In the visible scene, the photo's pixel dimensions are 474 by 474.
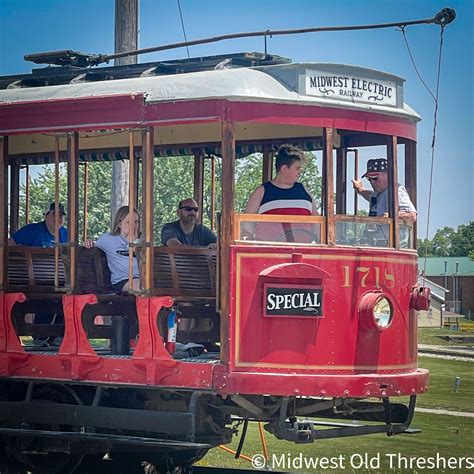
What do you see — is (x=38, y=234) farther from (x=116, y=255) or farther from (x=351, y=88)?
(x=351, y=88)

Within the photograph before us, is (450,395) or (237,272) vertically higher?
(237,272)

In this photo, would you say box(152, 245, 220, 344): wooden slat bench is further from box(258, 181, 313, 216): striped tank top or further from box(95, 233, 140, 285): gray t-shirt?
box(258, 181, 313, 216): striped tank top

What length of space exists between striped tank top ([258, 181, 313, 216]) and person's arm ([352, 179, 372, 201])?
2.62 ft

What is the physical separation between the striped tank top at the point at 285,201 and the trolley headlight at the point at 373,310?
2.78 ft

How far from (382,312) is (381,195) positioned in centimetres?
108

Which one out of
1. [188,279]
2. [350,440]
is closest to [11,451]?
[188,279]

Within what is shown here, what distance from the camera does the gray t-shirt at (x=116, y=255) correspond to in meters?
9.94

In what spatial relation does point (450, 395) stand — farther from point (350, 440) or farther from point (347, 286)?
point (347, 286)

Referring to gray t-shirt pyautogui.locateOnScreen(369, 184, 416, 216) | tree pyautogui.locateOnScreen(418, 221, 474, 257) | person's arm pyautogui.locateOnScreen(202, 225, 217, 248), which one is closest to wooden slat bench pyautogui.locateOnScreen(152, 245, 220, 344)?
person's arm pyautogui.locateOnScreen(202, 225, 217, 248)

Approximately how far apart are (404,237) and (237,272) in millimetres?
1663

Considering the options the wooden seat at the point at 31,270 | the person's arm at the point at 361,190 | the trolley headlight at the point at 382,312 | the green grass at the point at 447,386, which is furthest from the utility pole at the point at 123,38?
the green grass at the point at 447,386

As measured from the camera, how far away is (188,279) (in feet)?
31.7

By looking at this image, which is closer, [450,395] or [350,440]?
[350,440]

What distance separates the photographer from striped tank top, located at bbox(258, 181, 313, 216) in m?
9.36
